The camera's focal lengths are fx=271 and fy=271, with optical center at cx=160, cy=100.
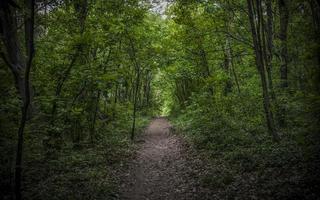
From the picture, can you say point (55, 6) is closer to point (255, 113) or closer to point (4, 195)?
point (4, 195)

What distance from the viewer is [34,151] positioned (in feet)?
30.6

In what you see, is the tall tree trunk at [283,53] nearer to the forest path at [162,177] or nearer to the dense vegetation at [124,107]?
the dense vegetation at [124,107]

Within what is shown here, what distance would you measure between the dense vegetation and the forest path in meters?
0.59

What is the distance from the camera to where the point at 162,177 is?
35.3 feet

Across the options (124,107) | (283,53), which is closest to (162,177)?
(283,53)

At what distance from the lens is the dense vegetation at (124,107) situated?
25.2 ft

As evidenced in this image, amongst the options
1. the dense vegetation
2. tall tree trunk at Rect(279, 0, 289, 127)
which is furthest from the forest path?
tall tree trunk at Rect(279, 0, 289, 127)

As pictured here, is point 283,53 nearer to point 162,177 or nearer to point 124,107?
point 162,177

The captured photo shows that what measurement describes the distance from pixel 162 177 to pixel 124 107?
11319mm

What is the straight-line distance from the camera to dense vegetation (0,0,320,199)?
7.68 m

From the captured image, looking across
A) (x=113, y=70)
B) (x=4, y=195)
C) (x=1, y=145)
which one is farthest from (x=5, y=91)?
(x=113, y=70)

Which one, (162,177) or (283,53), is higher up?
(283,53)

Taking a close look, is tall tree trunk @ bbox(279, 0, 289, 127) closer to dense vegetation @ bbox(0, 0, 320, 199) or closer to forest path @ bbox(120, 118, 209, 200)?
dense vegetation @ bbox(0, 0, 320, 199)

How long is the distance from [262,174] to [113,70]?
35.1 feet
